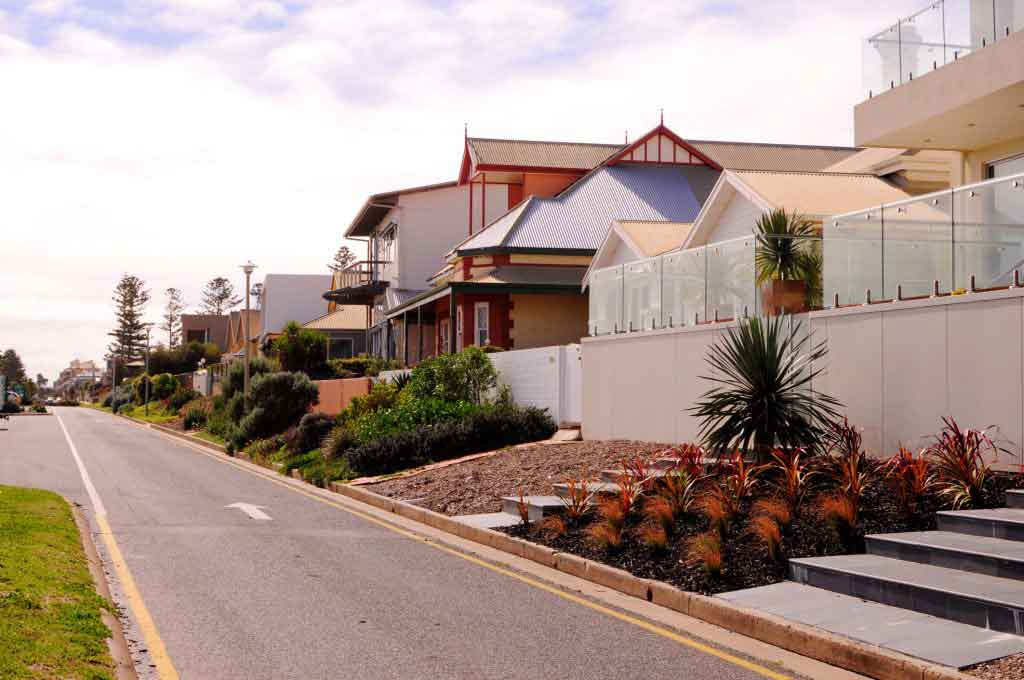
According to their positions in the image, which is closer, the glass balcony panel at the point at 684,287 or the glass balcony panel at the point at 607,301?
the glass balcony panel at the point at 684,287

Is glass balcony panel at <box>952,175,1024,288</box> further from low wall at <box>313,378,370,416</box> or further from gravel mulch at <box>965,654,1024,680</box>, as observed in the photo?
low wall at <box>313,378,370,416</box>

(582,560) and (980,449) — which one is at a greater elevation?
(980,449)

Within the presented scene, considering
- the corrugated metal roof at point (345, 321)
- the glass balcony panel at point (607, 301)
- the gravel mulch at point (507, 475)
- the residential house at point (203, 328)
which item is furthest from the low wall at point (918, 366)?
the residential house at point (203, 328)

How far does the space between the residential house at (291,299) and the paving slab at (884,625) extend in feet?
234

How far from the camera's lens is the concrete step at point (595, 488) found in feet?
45.7

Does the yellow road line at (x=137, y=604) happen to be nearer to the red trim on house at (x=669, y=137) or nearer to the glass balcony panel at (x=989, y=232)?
the glass balcony panel at (x=989, y=232)

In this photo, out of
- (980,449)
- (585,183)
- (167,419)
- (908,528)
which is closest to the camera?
(908,528)

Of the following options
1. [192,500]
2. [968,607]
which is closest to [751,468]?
[968,607]

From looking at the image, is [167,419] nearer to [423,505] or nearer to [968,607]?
[423,505]

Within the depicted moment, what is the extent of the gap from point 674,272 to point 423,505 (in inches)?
241

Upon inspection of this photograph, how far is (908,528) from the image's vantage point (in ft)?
34.7

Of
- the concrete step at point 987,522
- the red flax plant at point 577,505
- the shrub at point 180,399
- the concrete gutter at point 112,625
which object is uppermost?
the shrub at point 180,399

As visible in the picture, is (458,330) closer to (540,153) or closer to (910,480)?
(540,153)

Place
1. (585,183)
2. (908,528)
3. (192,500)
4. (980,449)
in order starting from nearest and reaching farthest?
(908,528) → (980,449) → (192,500) → (585,183)
